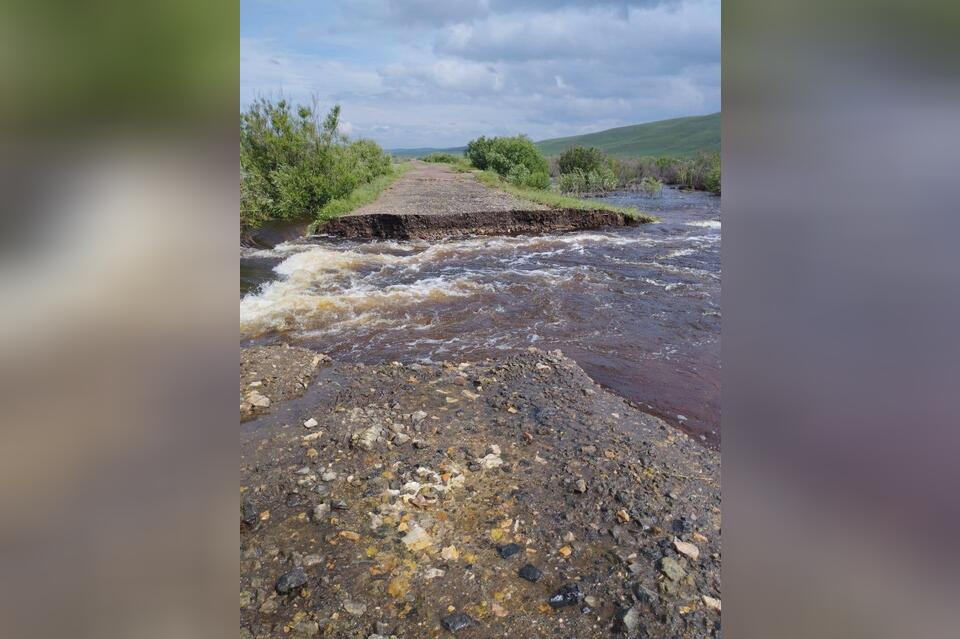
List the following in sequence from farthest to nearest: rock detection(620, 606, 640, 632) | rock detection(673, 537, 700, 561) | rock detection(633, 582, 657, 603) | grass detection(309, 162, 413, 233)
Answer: grass detection(309, 162, 413, 233) < rock detection(673, 537, 700, 561) < rock detection(633, 582, 657, 603) < rock detection(620, 606, 640, 632)

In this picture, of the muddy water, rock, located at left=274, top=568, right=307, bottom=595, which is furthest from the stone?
the muddy water

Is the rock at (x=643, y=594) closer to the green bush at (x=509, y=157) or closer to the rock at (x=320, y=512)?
the rock at (x=320, y=512)

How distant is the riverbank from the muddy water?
3.47ft

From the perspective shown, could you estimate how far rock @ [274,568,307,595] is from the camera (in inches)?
90.4

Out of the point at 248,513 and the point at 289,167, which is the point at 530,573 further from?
the point at 289,167

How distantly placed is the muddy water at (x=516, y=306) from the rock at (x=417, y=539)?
2257 millimetres

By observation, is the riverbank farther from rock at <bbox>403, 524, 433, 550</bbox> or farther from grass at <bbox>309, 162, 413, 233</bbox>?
grass at <bbox>309, 162, 413, 233</bbox>

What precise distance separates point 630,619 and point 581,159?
28.2 m

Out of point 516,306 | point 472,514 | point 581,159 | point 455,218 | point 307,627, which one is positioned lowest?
point 307,627

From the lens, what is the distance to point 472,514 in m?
2.80

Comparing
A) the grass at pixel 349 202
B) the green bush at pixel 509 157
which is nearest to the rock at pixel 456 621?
the grass at pixel 349 202

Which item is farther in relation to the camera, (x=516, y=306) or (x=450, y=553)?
(x=516, y=306)

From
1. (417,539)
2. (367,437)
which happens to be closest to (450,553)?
(417,539)
